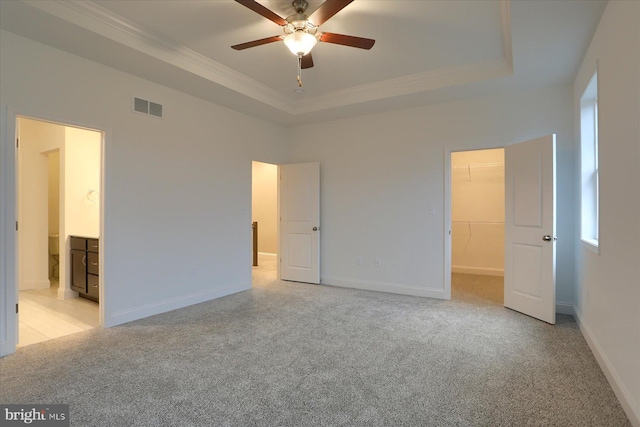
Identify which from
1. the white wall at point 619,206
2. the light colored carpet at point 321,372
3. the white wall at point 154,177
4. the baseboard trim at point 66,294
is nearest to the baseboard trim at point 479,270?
the light colored carpet at point 321,372

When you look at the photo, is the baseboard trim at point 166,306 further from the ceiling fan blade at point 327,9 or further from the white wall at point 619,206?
the white wall at point 619,206

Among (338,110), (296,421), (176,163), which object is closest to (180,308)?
(176,163)

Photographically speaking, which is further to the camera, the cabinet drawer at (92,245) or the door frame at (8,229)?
the cabinet drawer at (92,245)

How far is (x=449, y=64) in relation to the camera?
379 cm

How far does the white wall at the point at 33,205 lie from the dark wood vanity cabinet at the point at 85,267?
1.05 m

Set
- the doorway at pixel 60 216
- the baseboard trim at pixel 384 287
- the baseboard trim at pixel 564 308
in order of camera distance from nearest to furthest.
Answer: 1. the baseboard trim at pixel 564 308
2. the doorway at pixel 60 216
3. the baseboard trim at pixel 384 287

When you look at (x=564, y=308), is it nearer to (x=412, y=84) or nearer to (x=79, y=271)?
(x=412, y=84)

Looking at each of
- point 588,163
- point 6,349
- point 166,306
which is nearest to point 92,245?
point 166,306

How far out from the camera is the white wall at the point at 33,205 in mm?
4957

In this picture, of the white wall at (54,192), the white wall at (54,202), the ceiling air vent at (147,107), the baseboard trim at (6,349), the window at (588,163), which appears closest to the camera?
the baseboard trim at (6,349)

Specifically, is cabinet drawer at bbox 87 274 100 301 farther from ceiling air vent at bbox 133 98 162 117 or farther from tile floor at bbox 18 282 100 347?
ceiling air vent at bbox 133 98 162 117

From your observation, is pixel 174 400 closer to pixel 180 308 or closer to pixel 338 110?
pixel 180 308

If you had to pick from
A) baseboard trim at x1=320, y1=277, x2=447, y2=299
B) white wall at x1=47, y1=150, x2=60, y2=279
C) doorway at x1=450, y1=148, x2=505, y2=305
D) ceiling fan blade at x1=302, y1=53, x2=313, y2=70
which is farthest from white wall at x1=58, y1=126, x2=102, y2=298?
doorway at x1=450, y1=148, x2=505, y2=305

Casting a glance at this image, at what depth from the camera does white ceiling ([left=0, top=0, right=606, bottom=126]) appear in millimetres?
2668
